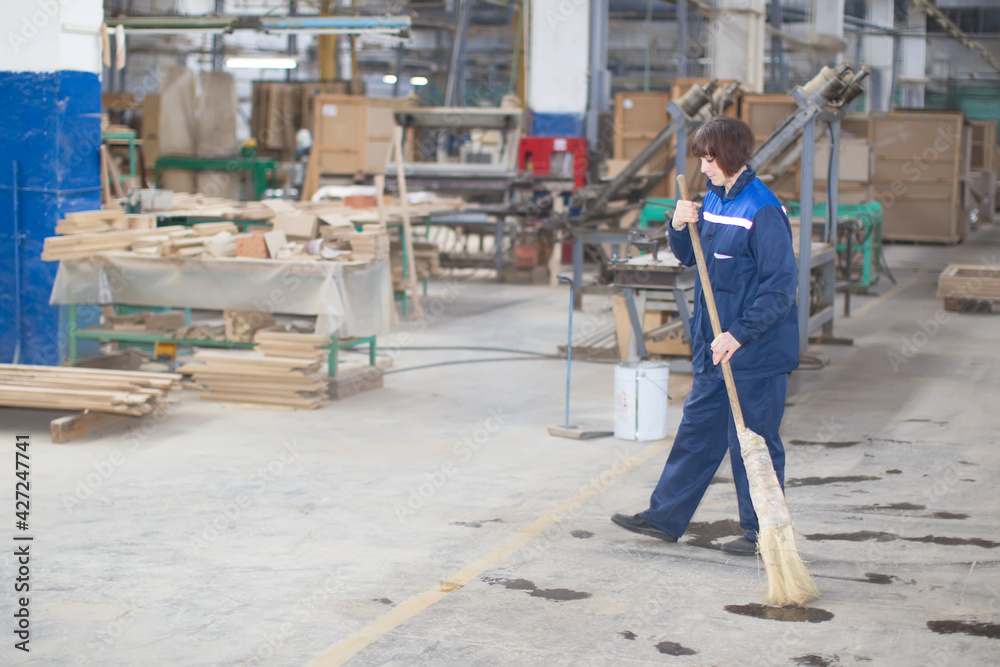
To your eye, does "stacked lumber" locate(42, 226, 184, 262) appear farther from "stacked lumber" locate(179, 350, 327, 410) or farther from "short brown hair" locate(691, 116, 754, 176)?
"short brown hair" locate(691, 116, 754, 176)

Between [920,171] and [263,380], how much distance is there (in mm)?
14756

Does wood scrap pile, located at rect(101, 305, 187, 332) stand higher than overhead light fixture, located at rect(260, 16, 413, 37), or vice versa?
overhead light fixture, located at rect(260, 16, 413, 37)

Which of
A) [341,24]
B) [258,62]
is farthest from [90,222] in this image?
[258,62]

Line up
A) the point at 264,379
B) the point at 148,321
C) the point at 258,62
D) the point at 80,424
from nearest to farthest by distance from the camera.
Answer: the point at 80,424
the point at 264,379
the point at 148,321
the point at 258,62

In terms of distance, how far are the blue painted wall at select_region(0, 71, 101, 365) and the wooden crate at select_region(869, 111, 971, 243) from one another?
46.5ft

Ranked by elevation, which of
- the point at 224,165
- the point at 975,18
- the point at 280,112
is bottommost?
the point at 224,165

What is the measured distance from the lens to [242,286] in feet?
24.7

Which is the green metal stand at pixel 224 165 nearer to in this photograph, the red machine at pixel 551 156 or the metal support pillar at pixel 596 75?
the red machine at pixel 551 156

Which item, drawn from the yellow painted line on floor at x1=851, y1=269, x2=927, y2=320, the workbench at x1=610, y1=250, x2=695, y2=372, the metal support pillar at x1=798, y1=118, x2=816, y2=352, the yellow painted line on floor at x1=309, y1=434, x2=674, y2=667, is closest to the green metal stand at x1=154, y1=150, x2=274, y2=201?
the yellow painted line on floor at x1=851, y1=269, x2=927, y2=320

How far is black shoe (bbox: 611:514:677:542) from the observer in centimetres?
454

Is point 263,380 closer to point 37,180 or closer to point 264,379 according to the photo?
point 264,379

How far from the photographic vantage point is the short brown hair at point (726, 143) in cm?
411

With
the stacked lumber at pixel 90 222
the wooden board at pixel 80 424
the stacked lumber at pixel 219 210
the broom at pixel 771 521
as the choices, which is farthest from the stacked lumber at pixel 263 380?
the broom at pixel 771 521

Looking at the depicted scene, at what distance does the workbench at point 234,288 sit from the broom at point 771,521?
3.72 m
